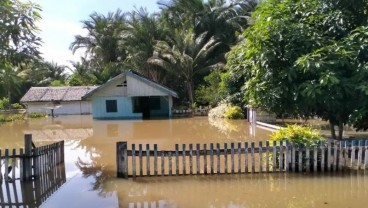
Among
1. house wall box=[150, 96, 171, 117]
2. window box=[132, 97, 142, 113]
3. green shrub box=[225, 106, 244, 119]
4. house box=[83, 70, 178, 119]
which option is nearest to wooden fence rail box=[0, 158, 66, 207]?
green shrub box=[225, 106, 244, 119]

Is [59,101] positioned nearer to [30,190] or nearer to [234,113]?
[234,113]

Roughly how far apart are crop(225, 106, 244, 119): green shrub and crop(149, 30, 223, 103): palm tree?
9582mm

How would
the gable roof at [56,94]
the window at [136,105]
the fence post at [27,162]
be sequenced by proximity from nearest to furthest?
1. the fence post at [27,162]
2. the window at [136,105]
3. the gable roof at [56,94]

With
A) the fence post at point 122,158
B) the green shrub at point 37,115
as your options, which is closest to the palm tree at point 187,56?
the green shrub at point 37,115

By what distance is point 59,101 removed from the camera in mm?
44375

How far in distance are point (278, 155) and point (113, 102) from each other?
2661 centimetres

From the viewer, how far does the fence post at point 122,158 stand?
9750mm

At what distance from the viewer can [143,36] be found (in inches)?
1718

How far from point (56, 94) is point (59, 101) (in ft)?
3.90

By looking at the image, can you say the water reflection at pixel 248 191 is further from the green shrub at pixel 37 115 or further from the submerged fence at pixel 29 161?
the green shrub at pixel 37 115

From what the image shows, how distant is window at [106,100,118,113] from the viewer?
116 ft

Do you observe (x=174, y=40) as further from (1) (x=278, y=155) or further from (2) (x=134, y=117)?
(1) (x=278, y=155)

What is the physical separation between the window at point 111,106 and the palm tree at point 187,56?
25.0 feet

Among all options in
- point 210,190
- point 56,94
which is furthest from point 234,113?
point 56,94
